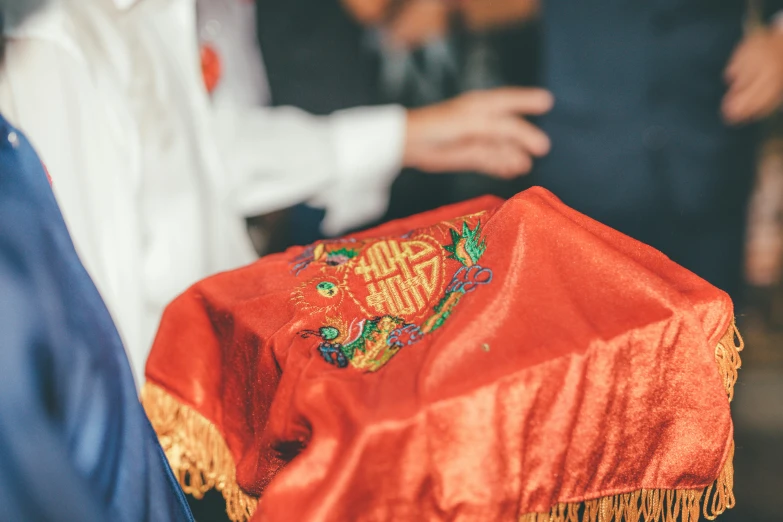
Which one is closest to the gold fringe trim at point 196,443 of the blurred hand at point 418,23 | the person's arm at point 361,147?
the person's arm at point 361,147

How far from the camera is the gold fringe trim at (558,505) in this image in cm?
67

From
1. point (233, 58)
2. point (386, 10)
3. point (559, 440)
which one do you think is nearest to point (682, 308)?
point (559, 440)

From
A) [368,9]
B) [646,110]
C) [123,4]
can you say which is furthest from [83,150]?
[646,110]

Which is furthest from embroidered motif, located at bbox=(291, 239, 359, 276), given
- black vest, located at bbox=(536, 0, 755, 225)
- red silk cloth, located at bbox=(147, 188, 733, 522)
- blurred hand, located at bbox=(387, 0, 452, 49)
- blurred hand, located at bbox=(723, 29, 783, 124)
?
blurred hand, located at bbox=(723, 29, 783, 124)

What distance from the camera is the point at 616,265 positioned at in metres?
0.65

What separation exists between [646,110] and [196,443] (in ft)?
3.58

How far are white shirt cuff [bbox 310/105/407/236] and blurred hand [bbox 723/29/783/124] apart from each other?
2.37 ft

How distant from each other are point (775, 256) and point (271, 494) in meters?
1.38

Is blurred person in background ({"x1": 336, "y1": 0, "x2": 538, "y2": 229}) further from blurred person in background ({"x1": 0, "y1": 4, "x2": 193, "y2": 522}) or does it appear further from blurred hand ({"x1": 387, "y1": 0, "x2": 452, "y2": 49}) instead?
blurred person in background ({"x1": 0, "y1": 4, "x2": 193, "y2": 522})

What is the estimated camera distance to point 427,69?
4.59 feet

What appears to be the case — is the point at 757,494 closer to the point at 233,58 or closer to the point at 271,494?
the point at 271,494

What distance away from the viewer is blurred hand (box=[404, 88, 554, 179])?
1.36m

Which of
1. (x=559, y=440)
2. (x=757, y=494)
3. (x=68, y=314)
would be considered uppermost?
(x=68, y=314)

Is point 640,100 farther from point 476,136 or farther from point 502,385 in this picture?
point 502,385
